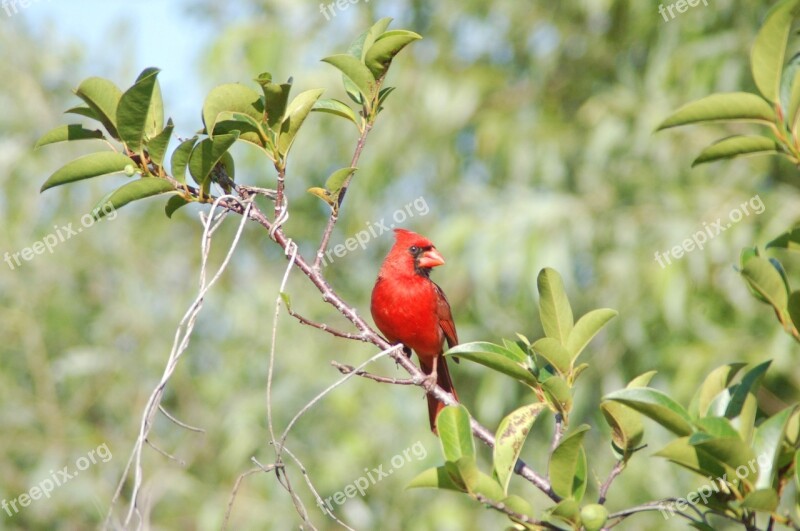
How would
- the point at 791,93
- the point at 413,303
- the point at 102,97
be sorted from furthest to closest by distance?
the point at 413,303 < the point at 102,97 < the point at 791,93

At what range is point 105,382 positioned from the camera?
6.46m

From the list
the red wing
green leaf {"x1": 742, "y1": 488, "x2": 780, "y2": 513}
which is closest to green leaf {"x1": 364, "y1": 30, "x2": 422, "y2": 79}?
green leaf {"x1": 742, "y1": 488, "x2": 780, "y2": 513}

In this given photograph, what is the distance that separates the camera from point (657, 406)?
4.97 feet

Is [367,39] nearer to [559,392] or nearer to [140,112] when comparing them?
[140,112]

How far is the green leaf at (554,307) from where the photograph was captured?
1.90 m

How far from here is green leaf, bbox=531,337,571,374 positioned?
1.81 metres

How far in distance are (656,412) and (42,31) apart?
6.58 m

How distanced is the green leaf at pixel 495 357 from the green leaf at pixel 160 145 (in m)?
0.69

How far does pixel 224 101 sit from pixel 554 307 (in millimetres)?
773

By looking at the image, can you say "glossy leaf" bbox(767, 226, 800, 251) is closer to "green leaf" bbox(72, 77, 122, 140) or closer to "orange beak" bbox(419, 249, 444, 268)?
"green leaf" bbox(72, 77, 122, 140)

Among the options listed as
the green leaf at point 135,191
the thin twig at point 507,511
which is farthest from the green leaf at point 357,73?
the thin twig at point 507,511

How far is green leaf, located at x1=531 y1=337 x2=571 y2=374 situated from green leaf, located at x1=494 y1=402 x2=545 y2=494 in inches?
3.4

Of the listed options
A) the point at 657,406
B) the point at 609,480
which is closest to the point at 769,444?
the point at 657,406

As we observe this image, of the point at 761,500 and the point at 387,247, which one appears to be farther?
the point at 387,247
